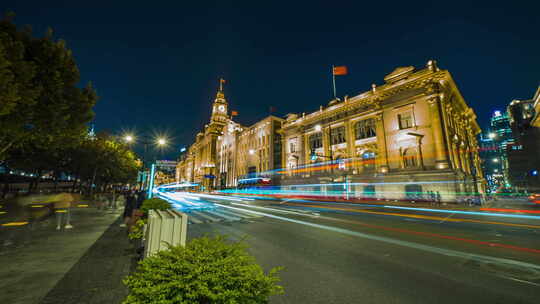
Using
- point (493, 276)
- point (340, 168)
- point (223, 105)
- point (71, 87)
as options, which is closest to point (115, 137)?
point (71, 87)

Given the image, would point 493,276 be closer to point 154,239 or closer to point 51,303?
point 154,239

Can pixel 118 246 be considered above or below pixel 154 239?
below

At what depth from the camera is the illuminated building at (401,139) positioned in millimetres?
27859

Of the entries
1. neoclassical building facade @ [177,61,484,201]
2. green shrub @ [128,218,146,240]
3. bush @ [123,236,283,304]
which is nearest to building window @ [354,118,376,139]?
neoclassical building facade @ [177,61,484,201]

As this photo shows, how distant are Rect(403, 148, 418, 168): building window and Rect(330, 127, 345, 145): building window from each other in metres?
10.9

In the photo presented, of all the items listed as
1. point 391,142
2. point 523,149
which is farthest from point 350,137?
point 523,149

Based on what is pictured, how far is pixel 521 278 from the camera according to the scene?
15.1 feet

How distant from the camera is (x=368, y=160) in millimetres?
34562

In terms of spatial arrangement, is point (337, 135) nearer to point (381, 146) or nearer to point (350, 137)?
point (350, 137)

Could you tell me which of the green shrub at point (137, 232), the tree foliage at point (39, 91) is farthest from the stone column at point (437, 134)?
the tree foliage at point (39, 91)

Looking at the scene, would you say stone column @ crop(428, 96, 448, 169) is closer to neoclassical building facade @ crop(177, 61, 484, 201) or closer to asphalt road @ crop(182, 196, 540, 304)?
neoclassical building facade @ crop(177, 61, 484, 201)

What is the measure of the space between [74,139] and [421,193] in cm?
3676

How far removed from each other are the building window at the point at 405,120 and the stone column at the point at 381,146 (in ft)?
7.98

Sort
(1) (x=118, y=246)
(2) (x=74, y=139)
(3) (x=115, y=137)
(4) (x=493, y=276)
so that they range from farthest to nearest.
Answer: (3) (x=115, y=137), (2) (x=74, y=139), (1) (x=118, y=246), (4) (x=493, y=276)
